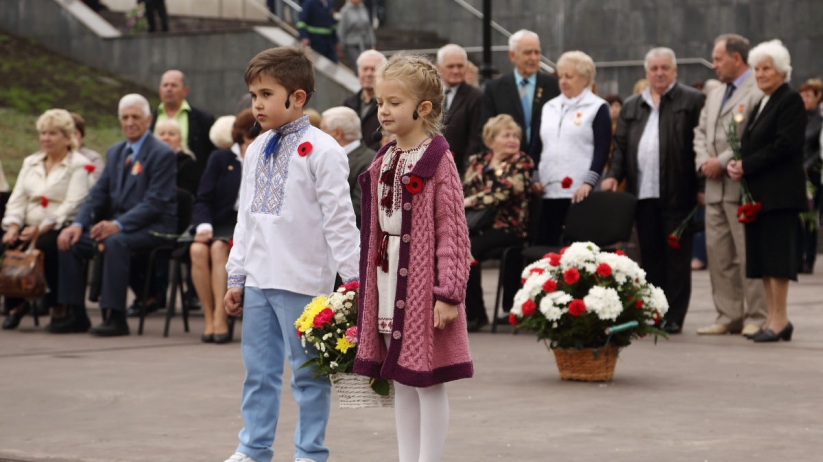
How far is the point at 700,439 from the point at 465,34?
19404 mm

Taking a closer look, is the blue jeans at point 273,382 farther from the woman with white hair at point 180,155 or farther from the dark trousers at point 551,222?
the woman with white hair at point 180,155

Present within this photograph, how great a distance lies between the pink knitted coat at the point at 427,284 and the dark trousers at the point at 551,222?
6068mm

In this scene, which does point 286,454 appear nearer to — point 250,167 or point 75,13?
point 250,167

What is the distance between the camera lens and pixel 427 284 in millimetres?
5023

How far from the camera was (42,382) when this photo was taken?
841 cm

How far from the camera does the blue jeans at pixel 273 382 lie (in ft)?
18.5

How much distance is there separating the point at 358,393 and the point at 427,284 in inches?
21.5

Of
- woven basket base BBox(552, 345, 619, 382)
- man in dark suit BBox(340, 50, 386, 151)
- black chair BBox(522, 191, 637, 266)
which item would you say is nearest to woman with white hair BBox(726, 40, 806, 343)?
black chair BBox(522, 191, 637, 266)

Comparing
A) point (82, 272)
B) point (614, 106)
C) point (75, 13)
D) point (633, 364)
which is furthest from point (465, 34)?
point (633, 364)

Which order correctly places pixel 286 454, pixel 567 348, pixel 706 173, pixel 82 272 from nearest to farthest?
pixel 286 454, pixel 567 348, pixel 706 173, pixel 82 272

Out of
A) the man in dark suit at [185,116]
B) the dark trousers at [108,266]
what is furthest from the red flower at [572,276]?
the man in dark suit at [185,116]

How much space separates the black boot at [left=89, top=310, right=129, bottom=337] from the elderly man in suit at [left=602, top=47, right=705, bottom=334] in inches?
155

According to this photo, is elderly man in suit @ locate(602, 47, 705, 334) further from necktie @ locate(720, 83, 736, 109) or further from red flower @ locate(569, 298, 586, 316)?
red flower @ locate(569, 298, 586, 316)

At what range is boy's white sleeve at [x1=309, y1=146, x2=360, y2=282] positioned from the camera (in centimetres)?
559
